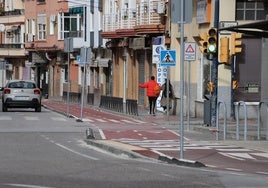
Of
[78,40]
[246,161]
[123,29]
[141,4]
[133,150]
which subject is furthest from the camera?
[78,40]

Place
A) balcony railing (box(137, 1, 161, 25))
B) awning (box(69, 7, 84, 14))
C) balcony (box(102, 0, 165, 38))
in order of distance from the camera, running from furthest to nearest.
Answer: awning (box(69, 7, 84, 14)), balcony railing (box(137, 1, 161, 25)), balcony (box(102, 0, 165, 38))

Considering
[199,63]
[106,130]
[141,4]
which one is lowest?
[106,130]

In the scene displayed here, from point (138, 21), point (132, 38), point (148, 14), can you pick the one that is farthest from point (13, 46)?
point (148, 14)

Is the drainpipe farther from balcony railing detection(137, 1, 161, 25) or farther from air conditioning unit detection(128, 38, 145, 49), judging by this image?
air conditioning unit detection(128, 38, 145, 49)

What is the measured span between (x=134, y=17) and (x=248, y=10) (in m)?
12.8

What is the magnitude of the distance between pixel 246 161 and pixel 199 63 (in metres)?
18.4

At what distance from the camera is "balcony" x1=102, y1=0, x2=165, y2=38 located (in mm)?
38062

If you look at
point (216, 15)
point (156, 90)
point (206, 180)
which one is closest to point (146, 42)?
point (156, 90)

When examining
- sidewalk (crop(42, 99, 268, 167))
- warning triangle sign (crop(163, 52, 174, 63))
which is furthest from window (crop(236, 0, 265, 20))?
warning triangle sign (crop(163, 52, 174, 63))

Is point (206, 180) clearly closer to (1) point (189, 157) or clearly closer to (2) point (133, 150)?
(1) point (189, 157)

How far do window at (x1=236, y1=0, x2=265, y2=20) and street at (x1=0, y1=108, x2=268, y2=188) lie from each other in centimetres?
1313

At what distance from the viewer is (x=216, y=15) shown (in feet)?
82.4

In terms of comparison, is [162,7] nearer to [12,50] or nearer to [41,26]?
[41,26]

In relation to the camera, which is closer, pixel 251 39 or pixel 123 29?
pixel 251 39
